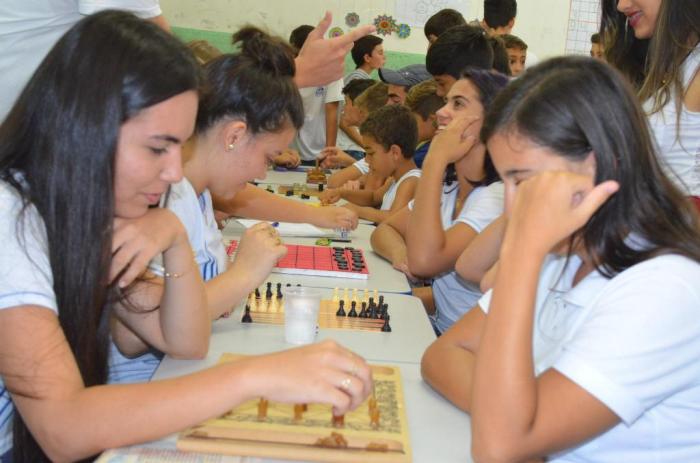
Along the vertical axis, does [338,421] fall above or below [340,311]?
above

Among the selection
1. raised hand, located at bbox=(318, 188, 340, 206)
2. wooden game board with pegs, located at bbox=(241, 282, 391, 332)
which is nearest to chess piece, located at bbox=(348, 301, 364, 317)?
wooden game board with pegs, located at bbox=(241, 282, 391, 332)

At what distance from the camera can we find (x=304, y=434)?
1.02 metres

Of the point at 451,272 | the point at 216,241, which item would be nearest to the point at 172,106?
the point at 216,241

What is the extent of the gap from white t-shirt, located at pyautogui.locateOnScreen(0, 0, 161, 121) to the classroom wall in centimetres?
391

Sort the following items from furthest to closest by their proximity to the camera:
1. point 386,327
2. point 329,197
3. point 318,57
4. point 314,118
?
point 314,118 → point 329,197 → point 318,57 → point 386,327

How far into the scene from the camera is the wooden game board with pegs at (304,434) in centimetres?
99

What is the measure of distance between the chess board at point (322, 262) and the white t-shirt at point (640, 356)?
96cm

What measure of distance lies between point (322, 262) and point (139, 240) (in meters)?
0.96

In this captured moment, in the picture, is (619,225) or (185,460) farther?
(619,225)

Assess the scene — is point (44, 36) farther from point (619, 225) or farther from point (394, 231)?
point (619, 225)

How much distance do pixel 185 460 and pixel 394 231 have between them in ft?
5.23

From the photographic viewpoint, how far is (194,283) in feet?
4.53

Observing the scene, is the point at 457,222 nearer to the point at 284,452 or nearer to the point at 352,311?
the point at 352,311

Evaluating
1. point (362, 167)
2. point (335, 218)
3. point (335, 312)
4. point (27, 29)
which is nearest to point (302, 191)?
point (362, 167)
